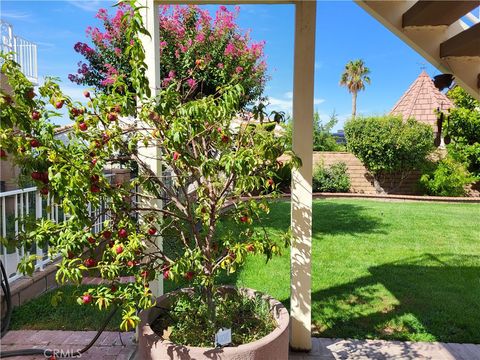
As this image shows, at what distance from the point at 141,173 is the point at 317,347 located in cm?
184

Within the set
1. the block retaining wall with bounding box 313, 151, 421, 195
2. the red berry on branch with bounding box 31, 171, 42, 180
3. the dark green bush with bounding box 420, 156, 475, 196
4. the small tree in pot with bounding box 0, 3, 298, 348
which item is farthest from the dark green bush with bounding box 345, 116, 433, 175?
the red berry on branch with bounding box 31, 171, 42, 180

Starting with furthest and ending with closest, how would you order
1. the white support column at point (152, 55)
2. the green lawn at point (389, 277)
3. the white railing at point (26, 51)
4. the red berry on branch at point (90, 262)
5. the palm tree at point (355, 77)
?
1. the palm tree at point (355, 77)
2. the white railing at point (26, 51)
3. the green lawn at point (389, 277)
4. the white support column at point (152, 55)
5. the red berry on branch at point (90, 262)

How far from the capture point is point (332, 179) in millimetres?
11625

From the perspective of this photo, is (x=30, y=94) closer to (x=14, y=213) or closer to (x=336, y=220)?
(x=14, y=213)

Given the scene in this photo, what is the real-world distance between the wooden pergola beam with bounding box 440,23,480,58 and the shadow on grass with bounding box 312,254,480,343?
2.22m

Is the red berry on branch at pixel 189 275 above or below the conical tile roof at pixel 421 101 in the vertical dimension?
below

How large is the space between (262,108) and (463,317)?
2782 millimetres

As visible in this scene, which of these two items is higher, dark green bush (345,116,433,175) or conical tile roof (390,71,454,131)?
conical tile roof (390,71,454,131)

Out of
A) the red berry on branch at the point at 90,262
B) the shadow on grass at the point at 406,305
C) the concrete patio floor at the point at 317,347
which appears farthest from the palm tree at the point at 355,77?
the red berry on branch at the point at 90,262

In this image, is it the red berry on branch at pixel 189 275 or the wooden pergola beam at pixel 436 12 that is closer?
the red berry on branch at pixel 189 275

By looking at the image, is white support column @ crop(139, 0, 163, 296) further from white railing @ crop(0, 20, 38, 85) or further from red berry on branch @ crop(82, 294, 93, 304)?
white railing @ crop(0, 20, 38, 85)

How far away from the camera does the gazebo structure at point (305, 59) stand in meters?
2.54

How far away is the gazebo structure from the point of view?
254 centimetres

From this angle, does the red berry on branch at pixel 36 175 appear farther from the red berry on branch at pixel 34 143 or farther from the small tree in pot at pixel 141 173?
the red berry on branch at pixel 34 143
